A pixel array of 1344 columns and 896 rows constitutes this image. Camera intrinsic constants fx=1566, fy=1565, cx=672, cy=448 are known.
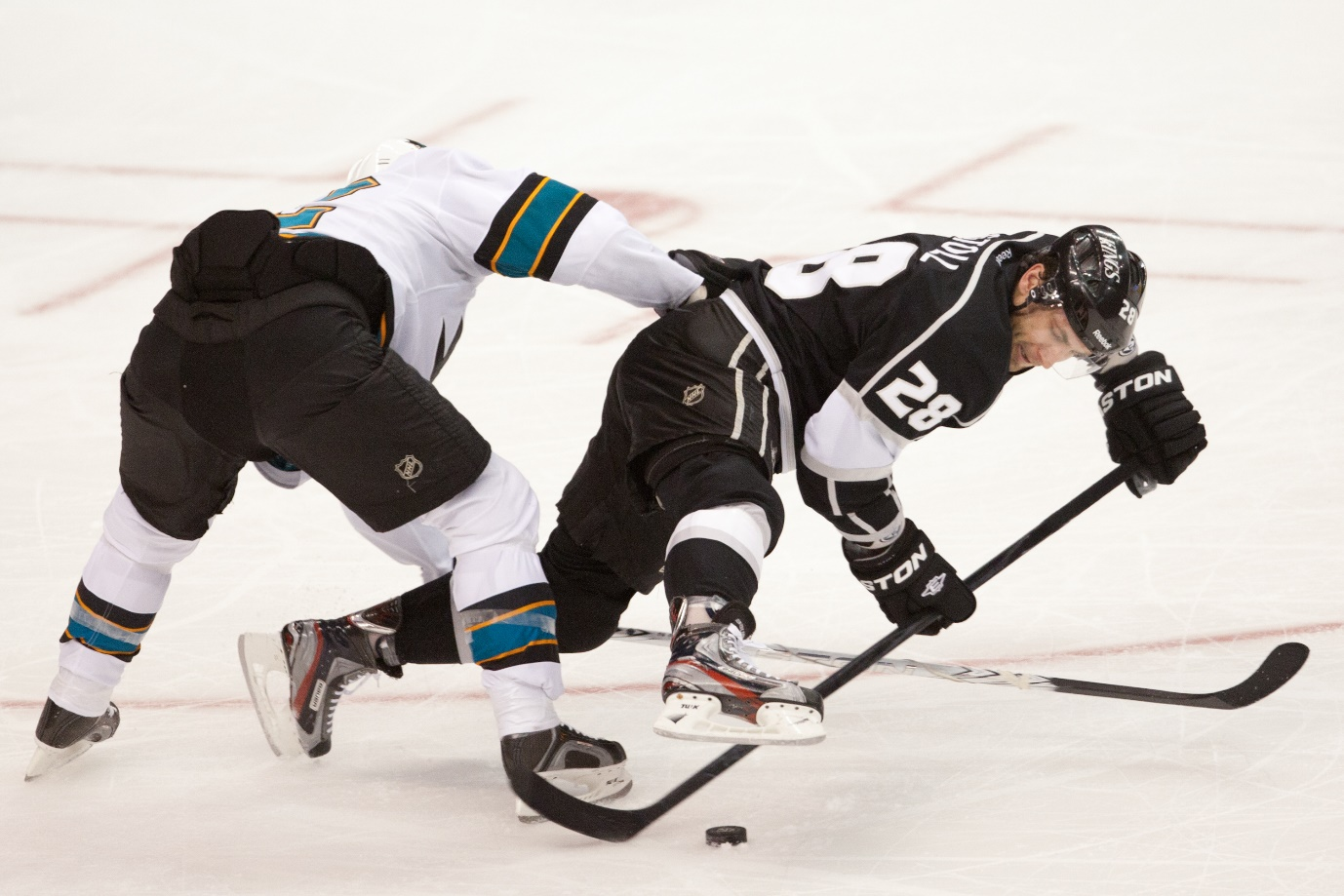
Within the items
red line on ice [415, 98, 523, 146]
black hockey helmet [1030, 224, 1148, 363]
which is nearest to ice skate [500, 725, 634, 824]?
black hockey helmet [1030, 224, 1148, 363]

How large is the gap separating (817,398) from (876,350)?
216 millimetres

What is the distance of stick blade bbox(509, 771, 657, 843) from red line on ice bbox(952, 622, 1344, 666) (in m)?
0.99

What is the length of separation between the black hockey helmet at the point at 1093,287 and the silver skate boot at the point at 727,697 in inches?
26.8

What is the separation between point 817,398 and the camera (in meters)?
2.47

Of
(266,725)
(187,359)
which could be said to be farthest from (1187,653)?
(187,359)

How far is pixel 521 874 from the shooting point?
219cm

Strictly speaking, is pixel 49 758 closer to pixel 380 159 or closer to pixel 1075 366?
pixel 380 159

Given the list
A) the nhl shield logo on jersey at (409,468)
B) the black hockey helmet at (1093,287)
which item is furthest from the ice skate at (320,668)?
the black hockey helmet at (1093,287)

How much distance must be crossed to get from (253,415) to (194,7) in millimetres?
5540

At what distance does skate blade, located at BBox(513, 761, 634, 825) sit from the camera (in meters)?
2.35

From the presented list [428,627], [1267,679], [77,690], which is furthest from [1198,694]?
[77,690]

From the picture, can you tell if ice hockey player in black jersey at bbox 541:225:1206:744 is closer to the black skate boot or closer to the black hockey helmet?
the black hockey helmet

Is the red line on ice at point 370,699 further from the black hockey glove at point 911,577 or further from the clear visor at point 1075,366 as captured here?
the clear visor at point 1075,366

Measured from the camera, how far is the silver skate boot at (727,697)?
1.91 metres
